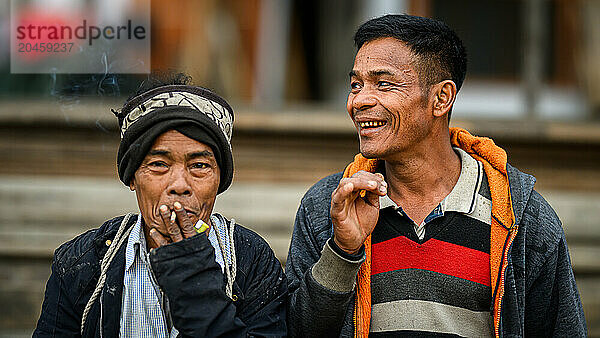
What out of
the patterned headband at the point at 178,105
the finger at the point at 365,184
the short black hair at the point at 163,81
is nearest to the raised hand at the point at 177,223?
the patterned headband at the point at 178,105

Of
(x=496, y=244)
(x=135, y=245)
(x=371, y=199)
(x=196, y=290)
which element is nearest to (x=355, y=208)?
(x=371, y=199)

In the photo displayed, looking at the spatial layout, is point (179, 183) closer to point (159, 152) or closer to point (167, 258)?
point (159, 152)

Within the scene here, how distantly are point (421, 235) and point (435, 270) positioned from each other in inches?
5.4

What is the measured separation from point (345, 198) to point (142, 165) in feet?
2.17

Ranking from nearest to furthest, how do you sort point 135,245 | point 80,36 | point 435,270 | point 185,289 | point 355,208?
point 185,289 → point 135,245 → point 355,208 → point 435,270 → point 80,36

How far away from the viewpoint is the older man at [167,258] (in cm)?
213

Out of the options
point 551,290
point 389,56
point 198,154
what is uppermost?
point 389,56

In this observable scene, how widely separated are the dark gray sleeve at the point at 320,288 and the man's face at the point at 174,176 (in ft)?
1.46

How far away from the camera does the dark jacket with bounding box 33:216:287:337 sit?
212 cm

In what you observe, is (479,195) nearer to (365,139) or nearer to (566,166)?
(365,139)

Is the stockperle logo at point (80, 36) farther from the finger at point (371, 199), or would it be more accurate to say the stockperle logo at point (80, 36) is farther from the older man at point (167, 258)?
the finger at point (371, 199)

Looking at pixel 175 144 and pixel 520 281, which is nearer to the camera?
pixel 175 144

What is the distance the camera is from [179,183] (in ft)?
7.23

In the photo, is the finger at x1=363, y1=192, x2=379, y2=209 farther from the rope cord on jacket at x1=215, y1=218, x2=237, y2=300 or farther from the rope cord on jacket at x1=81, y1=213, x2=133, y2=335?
the rope cord on jacket at x1=81, y1=213, x2=133, y2=335
